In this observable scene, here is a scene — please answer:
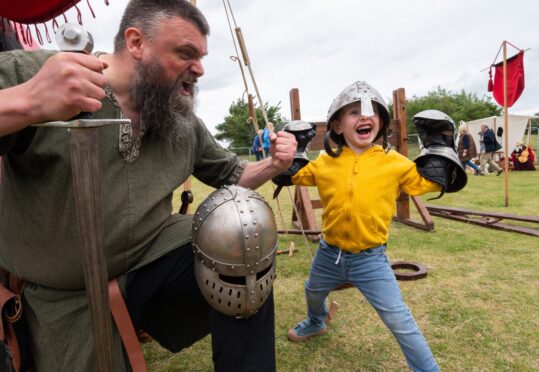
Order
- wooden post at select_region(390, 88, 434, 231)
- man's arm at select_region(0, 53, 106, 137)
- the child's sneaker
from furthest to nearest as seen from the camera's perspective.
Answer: wooden post at select_region(390, 88, 434, 231) < the child's sneaker < man's arm at select_region(0, 53, 106, 137)

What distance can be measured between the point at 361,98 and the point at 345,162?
35 centimetres

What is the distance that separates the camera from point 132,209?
1.52 metres

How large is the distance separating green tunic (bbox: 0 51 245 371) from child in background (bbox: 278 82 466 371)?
0.93 m

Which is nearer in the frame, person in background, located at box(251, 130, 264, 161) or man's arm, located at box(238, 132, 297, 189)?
man's arm, located at box(238, 132, 297, 189)

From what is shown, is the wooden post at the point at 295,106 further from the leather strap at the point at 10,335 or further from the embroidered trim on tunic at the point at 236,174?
the leather strap at the point at 10,335

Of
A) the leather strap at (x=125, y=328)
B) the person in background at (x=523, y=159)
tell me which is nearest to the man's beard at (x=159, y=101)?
the leather strap at (x=125, y=328)

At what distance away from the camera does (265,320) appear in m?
1.47

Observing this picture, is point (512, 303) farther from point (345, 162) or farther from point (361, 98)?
point (361, 98)

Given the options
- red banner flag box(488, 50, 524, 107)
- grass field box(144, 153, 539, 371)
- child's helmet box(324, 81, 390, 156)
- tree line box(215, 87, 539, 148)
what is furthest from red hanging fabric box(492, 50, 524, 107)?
tree line box(215, 87, 539, 148)

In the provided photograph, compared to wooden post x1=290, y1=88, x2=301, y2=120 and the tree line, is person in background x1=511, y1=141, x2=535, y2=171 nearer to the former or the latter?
wooden post x1=290, y1=88, x2=301, y2=120

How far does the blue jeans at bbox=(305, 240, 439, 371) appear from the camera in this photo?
5.59 feet

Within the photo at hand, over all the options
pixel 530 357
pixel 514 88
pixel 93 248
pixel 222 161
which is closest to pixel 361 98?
pixel 222 161

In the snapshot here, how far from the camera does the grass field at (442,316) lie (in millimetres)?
2021

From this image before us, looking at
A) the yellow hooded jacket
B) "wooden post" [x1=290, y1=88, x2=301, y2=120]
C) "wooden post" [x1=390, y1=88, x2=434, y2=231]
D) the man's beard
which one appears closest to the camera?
the man's beard
